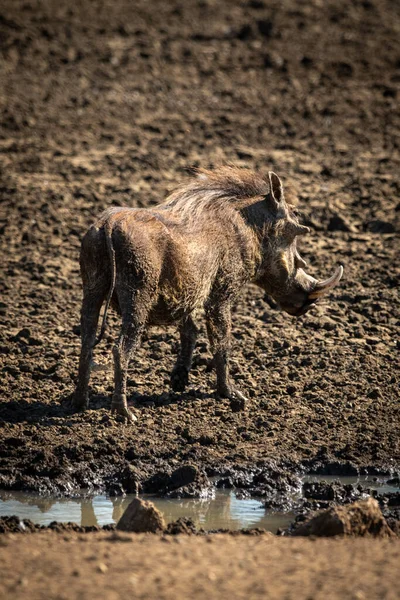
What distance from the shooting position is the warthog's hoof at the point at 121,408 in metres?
6.83

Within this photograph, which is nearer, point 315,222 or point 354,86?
point 315,222

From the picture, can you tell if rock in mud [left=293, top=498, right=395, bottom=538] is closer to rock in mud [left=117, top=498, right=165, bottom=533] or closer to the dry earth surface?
the dry earth surface

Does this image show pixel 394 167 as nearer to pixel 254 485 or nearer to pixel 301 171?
pixel 301 171

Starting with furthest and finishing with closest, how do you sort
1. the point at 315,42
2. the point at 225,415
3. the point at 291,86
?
1. the point at 315,42
2. the point at 291,86
3. the point at 225,415

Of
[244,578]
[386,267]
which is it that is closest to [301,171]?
[386,267]

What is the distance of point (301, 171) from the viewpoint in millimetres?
12172

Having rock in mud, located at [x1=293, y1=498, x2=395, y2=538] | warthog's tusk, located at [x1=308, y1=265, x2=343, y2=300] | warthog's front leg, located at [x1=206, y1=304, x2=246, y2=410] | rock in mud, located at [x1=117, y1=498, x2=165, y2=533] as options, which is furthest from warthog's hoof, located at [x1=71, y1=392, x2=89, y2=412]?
rock in mud, located at [x1=293, y1=498, x2=395, y2=538]

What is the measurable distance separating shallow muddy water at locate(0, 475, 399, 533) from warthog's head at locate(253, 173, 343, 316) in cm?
214

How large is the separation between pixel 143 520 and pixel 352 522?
947 millimetres

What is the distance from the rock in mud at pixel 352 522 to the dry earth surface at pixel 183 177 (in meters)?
0.16

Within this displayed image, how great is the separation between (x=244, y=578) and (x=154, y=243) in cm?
266

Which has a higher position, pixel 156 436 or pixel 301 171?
pixel 301 171

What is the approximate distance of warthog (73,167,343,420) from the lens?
665 cm

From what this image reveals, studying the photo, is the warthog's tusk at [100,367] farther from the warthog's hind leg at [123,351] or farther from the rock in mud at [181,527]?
the rock in mud at [181,527]
